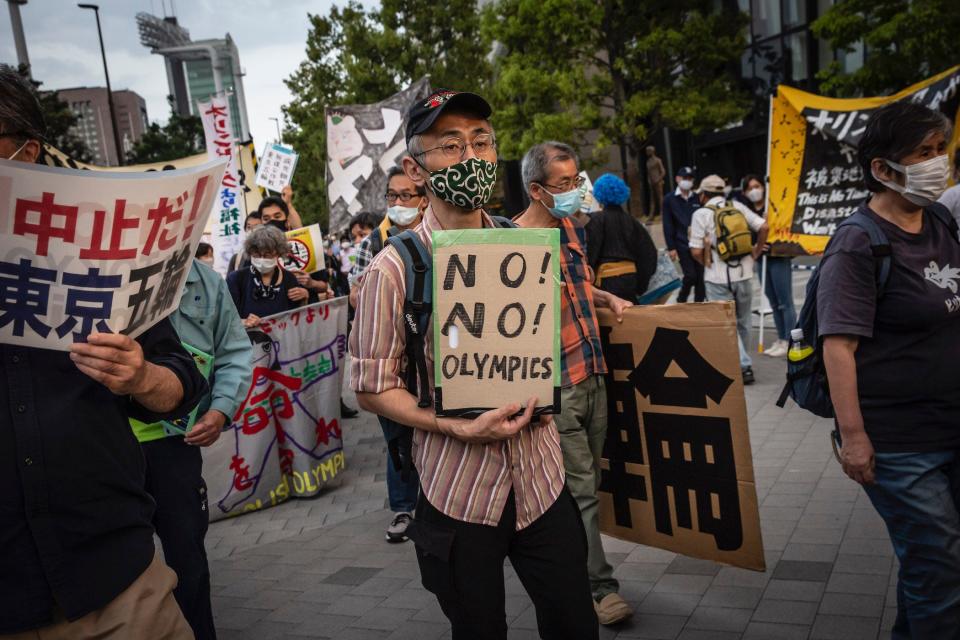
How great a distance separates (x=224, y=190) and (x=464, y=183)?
915 cm

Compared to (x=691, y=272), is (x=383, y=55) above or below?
above

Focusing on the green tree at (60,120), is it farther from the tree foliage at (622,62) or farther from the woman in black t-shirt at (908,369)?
the woman in black t-shirt at (908,369)

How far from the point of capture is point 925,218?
2898 mm

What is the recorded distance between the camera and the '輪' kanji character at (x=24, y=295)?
68.8 inches

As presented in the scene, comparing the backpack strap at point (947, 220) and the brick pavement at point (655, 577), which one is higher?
the backpack strap at point (947, 220)

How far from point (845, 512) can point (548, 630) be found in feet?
9.66

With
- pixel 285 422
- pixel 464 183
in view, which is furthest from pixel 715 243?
pixel 464 183

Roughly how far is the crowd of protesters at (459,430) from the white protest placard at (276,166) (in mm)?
8005

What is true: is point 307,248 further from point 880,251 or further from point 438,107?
point 880,251

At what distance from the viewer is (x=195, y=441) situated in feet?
10.7

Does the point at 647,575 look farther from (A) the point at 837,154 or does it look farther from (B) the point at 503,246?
(A) the point at 837,154

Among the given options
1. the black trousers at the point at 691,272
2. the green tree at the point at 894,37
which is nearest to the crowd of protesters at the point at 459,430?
the black trousers at the point at 691,272

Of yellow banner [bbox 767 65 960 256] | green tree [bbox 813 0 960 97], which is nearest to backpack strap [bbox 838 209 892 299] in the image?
yellow banner [bbox 767 65 960 256]

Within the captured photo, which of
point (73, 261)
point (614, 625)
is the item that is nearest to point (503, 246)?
point (73, 261)
